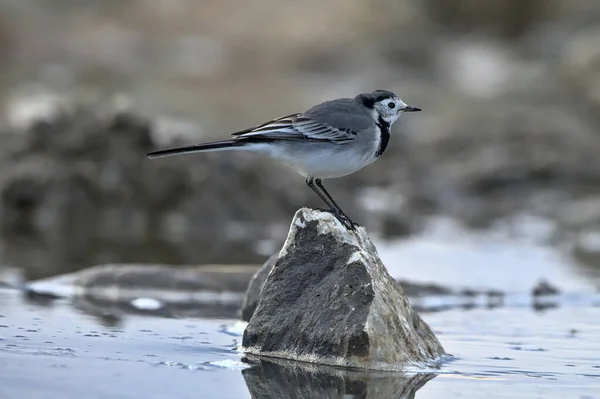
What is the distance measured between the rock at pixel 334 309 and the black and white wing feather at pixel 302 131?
0.70 m

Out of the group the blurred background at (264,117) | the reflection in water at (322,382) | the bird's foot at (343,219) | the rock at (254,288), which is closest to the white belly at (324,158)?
the bird's foot at (343,219)

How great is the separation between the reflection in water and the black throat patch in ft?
6.49

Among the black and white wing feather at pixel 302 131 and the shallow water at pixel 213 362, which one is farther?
the black and white wing feather at pixel 302 131

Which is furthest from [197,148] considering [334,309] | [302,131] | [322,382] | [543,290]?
[543,290]

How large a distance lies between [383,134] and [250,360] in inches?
85.5

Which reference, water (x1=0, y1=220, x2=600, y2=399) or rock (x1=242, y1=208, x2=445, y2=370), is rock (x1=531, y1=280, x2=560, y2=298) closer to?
water (x1=0, y1=220, x2=600, y2=399)

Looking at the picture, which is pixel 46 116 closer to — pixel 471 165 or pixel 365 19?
pixel 471 165

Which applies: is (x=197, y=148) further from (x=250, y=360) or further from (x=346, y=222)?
(x=250, y=360)

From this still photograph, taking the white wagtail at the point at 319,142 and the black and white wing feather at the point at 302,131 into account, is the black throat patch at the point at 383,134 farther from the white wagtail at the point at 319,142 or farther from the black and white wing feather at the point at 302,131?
the black and white wing feather at the point at 302,131

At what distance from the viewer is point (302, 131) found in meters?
8.23

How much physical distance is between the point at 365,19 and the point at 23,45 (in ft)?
33.0

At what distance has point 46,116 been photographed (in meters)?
17.4

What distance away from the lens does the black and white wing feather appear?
8.16 metres

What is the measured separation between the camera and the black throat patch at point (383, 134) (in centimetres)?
840
